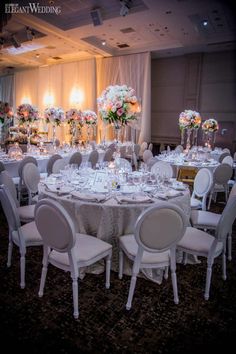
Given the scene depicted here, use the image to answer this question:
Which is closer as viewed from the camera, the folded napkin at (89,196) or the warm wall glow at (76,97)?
the folded napkin at (89,196)

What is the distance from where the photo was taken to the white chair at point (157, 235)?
210cm

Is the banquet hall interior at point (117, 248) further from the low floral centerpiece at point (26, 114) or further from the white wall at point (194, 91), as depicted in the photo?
the white wall at point (194, 91)

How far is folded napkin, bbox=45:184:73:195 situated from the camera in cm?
281

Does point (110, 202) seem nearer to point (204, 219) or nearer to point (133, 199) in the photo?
point (133, 199)

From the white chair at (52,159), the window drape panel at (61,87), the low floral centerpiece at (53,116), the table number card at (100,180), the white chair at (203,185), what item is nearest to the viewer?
the table number card at (100,180)

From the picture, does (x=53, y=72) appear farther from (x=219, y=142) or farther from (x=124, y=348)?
(x=124, y=348)

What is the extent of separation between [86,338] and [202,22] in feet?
26.6

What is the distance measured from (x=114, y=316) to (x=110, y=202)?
3.19ft

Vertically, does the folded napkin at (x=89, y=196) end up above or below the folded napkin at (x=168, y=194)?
below

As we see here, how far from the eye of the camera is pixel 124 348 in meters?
1.99

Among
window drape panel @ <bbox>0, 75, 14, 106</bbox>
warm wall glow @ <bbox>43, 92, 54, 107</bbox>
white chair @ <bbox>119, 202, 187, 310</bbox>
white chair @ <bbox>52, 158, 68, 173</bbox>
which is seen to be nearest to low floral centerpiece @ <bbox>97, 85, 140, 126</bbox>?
white chair @ <bbox>52, 158, 68, 173</bbox>

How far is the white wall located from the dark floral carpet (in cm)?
839

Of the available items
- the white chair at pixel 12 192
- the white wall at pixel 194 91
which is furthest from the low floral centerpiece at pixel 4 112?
the white wall at pixel 194 91

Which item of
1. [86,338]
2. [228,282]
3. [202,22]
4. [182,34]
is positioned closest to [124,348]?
[86,338]
